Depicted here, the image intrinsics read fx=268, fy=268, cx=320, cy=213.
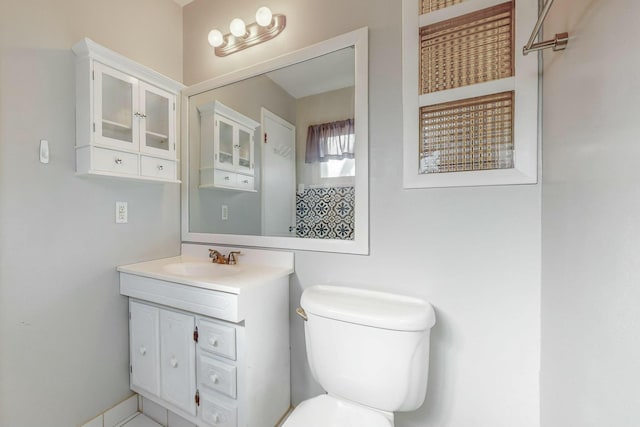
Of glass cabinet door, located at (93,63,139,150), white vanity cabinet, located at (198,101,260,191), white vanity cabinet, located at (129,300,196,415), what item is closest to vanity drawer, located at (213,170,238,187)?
white vanity cabinet, located at (198,101,260,191)

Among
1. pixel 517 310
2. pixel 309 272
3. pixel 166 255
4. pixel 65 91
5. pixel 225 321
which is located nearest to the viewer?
pixel 517 310

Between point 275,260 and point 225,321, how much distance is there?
1.30ft

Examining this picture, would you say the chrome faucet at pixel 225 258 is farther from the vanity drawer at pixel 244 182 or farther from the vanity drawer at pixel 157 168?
the vanity drawer at pixel 157 168

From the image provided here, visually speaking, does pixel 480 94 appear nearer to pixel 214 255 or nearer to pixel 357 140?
pixel 357 140

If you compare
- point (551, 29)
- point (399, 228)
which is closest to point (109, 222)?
point (399, 228)

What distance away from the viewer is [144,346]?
139cm

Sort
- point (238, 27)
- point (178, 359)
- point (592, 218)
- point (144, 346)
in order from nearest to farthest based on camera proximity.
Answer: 1. point (592, 218)
2. point (178, 359)
3. point (144, 346)
4. point (238, 27)

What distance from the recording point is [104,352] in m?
1.39

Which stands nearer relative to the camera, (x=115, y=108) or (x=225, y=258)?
(x=115, y=108)

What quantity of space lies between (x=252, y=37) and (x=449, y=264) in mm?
1581

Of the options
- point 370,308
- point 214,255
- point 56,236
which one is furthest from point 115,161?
point 370,308

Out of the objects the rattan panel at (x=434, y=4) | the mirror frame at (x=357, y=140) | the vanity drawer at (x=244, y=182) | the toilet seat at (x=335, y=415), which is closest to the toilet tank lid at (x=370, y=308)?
the mirror frame at (x=357, y=140)

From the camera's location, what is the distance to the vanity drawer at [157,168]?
1.42 meters

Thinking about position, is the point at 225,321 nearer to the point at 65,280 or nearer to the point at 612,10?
the point at 65,280
